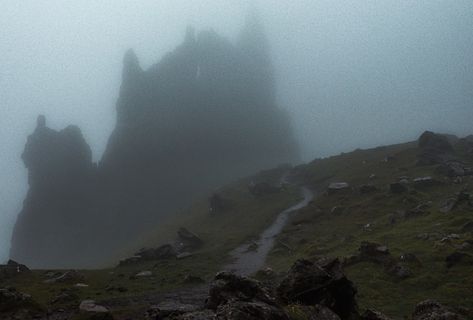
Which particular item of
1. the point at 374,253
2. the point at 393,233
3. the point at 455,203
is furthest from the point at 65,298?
the point at 455,203

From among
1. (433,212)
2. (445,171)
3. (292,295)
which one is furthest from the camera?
(445,171)

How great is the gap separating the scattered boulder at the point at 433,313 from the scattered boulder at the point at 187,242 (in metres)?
67.2

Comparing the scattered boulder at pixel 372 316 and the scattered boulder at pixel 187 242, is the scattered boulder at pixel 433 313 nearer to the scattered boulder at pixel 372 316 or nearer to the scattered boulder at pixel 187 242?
the scattered boulder at pixel 372 316

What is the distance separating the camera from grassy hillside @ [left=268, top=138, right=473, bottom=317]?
111 feet

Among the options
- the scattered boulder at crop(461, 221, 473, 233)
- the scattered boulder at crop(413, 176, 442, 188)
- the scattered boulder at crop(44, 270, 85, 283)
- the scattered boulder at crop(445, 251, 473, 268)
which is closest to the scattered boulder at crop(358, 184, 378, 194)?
the scattered boulder at crop(413, 176, 442, 188)

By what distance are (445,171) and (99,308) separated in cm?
9604

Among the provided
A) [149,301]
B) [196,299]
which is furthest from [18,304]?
[196,299]

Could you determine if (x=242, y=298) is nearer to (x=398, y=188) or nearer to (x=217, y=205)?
(x=398, y=188)

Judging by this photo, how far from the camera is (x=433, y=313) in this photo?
2117 cm

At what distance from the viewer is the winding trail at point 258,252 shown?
5650cm

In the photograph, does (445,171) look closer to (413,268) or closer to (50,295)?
(413,268)

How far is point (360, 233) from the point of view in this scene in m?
66.2

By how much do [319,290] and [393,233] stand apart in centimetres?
3780

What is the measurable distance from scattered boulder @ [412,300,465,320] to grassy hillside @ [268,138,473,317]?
7.05 m
